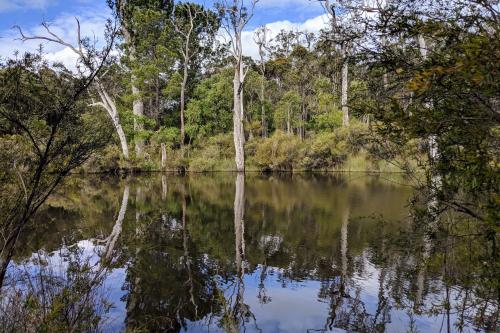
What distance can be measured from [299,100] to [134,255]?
2665 centimetres

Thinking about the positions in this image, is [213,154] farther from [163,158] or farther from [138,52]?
[138,52]

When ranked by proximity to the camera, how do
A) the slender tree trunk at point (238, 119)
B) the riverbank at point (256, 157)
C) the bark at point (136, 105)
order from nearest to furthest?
1. the riverbank at point (256, 157)
2. the slender tree trunk at point (238, 119)
3. the bark at point (136, 105)

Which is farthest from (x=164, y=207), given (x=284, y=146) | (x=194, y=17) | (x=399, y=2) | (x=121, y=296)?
(x=194, y=17)

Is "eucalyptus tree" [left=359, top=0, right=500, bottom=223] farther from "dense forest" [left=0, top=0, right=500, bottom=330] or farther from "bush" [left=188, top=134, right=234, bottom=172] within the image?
"bush" [left=188, top=134, right=234, bottom=172]

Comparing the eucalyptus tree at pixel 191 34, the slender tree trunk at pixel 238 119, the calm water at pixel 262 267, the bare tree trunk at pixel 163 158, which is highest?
the eucalyptus tree at pixel 191 34

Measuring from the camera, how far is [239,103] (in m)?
28.6

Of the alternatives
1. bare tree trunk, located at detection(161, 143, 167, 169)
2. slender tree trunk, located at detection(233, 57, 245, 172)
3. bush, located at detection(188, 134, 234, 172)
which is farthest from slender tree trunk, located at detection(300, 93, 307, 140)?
bare tree trunk, located at detection(161, 143, 167, 169)

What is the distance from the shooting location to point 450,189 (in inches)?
144

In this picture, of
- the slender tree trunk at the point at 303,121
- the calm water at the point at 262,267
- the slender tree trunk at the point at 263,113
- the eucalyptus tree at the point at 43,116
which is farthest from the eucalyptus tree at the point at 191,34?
the eucalyptus tree at the point at 43,116

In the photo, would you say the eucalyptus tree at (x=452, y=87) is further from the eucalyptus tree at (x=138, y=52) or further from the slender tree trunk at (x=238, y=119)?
the eucalyptus tree at (x=138, y=52)

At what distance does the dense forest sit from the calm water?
0.80 meters

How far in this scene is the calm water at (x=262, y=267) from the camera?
470cm

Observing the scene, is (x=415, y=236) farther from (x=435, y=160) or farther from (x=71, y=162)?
(x=71, y=162)

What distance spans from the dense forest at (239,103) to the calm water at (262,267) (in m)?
0.80
